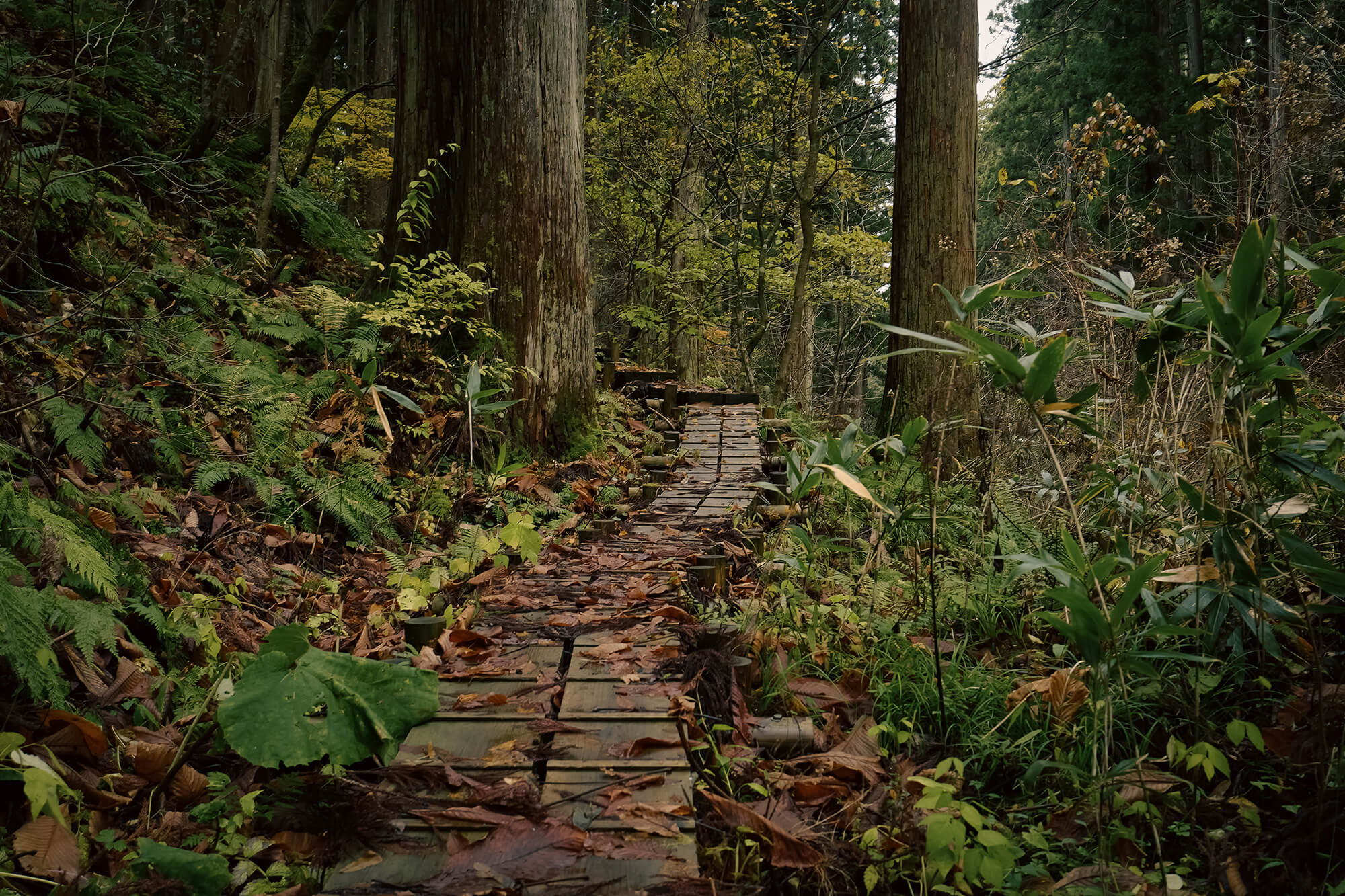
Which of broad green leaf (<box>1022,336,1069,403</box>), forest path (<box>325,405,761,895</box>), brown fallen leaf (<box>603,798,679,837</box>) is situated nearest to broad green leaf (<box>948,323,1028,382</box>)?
broad green leaf (<box>1022,336,1069,403</box>)

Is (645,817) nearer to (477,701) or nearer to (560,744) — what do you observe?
(560,744)

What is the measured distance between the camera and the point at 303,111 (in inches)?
465

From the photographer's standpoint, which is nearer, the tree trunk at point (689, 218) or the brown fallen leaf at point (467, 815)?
the brown fallen leaf at point (467, 815)

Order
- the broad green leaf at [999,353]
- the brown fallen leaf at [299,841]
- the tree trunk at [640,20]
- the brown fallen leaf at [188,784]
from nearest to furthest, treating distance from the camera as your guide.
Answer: the brown fallen leaf at [299,841]
the brown fallen leaf at [188,784]
the broad green leaf at [999,353]
the tree trunk at [640,20]

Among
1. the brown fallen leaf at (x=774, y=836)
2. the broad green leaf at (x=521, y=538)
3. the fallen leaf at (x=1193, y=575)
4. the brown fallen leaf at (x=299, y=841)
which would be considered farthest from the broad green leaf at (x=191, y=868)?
the fallen leaf at (x=1193, y=575)

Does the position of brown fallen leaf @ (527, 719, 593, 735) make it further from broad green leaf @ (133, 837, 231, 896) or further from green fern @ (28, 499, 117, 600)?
green fern @ (28, 499, 117, 600)

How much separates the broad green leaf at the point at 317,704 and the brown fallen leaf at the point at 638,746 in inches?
19.4

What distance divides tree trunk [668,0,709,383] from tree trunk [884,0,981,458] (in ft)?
16.4

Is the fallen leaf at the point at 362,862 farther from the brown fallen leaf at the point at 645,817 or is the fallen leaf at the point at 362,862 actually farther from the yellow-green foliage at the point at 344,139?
the yellow-green foliage at the point at 344,139

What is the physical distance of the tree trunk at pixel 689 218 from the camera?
11773 millimetres

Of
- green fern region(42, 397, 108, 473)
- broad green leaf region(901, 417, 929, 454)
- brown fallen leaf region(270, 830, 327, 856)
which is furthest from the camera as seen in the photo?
green fern region(42, 397, 108, 473)

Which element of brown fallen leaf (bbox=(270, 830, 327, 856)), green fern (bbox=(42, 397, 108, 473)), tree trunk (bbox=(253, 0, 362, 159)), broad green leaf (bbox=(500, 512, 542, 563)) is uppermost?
tree trunk (bbox=(253, 0, 362, 159))

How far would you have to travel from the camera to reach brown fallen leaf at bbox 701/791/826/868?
80.8 inches

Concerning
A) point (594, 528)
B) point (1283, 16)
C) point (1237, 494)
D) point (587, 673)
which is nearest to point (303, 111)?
point (594, 528)
